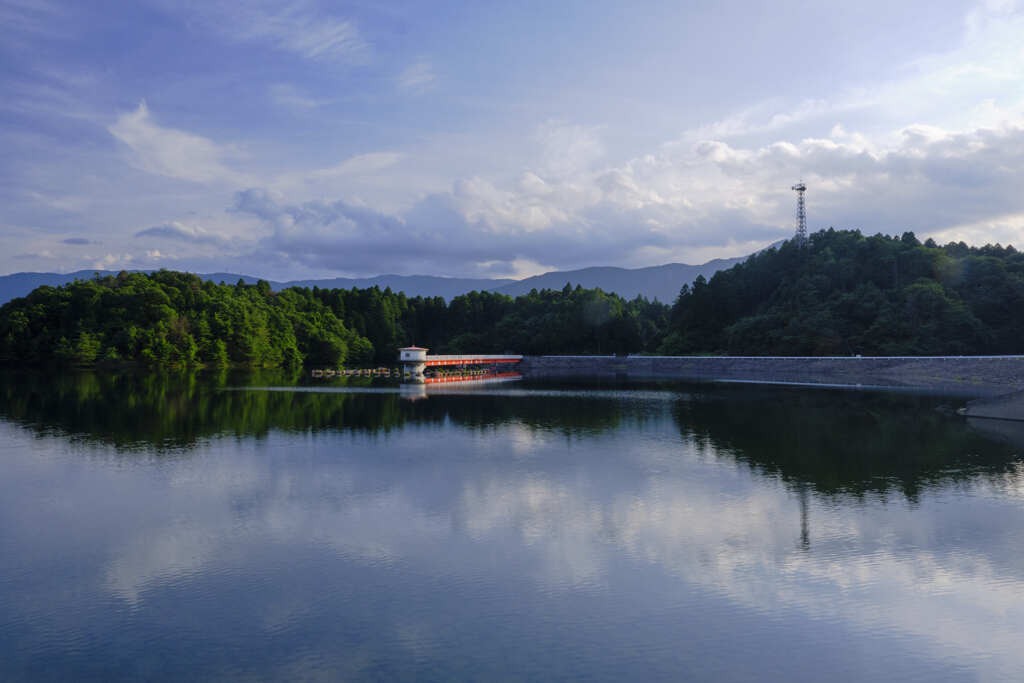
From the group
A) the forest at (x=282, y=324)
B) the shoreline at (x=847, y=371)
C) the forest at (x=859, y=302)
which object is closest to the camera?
the shoreline at (x=847, y=371)

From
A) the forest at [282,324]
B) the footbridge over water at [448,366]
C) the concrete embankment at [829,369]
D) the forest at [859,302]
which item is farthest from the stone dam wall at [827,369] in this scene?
the forest at [282,324]

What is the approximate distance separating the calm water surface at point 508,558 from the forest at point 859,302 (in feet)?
217

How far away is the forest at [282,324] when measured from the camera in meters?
94.4

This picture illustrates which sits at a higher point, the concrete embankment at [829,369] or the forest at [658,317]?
the forest at [658,317]

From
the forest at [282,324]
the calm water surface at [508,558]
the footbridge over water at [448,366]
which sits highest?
the forest at [282,324]

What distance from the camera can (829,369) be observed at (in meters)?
85.8

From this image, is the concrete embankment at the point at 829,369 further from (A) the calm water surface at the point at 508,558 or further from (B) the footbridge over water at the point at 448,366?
(A) the calm water surface at the point at 508,558

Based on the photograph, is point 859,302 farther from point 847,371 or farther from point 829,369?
point 847,371

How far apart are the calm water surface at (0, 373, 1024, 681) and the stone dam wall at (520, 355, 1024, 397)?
4396cm

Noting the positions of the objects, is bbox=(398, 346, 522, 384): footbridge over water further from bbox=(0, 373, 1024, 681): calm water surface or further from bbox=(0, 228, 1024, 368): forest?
bbox=(0, 373, 1024, 681): calm water surface

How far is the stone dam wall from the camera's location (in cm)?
6588

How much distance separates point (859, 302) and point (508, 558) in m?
95.7

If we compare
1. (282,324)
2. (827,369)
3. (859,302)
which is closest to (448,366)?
(282,324)

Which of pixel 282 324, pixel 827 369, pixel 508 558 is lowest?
pixel 508 558
